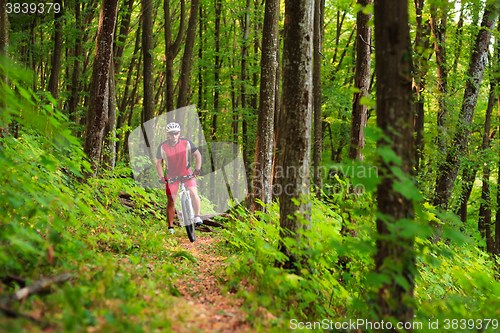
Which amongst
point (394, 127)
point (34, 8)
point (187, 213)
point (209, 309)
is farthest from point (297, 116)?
point (34, 8)

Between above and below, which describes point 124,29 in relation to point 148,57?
above

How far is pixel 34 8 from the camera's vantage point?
16125 mm

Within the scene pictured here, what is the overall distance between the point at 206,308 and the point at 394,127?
2595 mm

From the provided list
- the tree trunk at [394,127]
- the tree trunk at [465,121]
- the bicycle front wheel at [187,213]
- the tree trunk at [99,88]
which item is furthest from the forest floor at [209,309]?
the tree trunk at [465,121]

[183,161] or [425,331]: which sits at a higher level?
[183,161]

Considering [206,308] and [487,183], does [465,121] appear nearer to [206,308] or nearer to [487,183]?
[487,183]

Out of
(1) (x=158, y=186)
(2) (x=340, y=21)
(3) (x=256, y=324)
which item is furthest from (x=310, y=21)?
(2) (x=340, y=21)

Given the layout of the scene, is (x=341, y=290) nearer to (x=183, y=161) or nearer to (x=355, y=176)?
(x=355, y=176)

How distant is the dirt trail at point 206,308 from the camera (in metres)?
2.93

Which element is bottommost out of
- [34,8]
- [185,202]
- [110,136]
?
[185,202]

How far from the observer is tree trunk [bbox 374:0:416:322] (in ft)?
Result: 9.49

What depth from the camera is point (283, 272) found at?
12.9 feet

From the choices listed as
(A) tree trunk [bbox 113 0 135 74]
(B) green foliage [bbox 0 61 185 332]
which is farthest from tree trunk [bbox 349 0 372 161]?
(A) tree trunk [bbox 113 0 135 74]

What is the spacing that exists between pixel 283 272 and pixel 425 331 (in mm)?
1521
